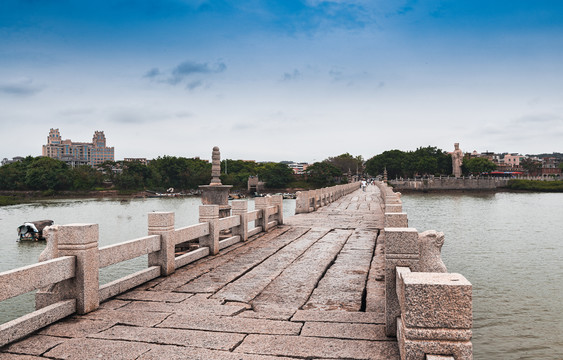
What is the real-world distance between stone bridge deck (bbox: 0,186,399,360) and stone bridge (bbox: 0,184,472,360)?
13mm

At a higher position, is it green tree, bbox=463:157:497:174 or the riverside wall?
green tree, bbox=463:157:497:174

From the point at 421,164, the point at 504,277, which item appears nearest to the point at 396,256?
the point at 504,277

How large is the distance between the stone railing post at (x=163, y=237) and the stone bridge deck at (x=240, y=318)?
27 centimetres

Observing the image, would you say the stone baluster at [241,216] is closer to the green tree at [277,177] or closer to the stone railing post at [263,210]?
the stone railing post at [263,210]

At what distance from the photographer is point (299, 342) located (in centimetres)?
429

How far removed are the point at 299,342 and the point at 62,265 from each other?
3013 millimetres

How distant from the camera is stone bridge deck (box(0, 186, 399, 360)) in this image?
410 cm

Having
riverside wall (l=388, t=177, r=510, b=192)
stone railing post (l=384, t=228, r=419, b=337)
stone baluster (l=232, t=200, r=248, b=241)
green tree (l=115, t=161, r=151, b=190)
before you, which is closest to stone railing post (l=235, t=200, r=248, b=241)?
stone baluster (l=232, t=200, r=248, b=241)

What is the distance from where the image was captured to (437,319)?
10.1 ft

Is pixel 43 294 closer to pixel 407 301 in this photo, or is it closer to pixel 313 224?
pixel 407 301

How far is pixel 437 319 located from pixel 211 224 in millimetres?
6789

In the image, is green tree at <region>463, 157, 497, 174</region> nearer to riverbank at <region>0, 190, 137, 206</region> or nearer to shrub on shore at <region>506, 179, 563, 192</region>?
shrub on shore at <region>506, 179, 563, 192</region>

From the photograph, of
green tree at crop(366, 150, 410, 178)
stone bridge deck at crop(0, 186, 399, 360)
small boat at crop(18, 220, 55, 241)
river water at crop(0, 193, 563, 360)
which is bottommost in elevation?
river water at crop(0, 193, 563, 360)

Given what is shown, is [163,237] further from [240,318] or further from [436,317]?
[436,317]
